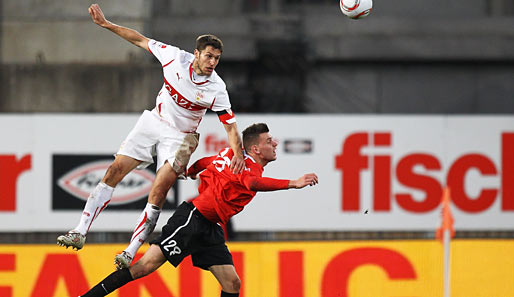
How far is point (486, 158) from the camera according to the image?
17.5 m

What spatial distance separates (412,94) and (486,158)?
429cm

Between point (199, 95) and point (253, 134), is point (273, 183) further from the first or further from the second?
point (199, 95)

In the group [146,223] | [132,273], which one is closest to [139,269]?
[132,273]

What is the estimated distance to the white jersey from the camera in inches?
343

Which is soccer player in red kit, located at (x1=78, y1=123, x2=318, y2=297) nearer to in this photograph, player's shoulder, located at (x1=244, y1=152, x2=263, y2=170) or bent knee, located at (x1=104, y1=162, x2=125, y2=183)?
→ player's shoulder, located at (x1=244, y1=152, x2=263, y2=170)

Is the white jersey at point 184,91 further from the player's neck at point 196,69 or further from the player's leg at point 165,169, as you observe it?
the player's leg at point 165,169

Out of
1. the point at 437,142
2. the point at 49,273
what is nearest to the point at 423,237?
the point at 437,142

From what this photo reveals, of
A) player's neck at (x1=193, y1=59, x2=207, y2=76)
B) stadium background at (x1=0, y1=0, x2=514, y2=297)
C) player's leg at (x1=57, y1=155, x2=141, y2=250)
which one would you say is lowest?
player's leg at (x1=57, y1=155, x2=141, y2=250)

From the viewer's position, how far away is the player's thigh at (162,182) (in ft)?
29.1

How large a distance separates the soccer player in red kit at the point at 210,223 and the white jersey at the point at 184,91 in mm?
463

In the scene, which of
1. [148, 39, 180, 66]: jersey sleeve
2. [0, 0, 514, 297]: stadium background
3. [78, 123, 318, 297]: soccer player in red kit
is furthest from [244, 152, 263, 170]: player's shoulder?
[0, 0, 514, 297]: stadium background

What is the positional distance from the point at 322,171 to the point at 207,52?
8967 millimetres

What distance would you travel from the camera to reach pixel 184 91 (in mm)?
8750

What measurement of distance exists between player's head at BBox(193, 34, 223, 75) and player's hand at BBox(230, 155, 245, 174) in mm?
909
